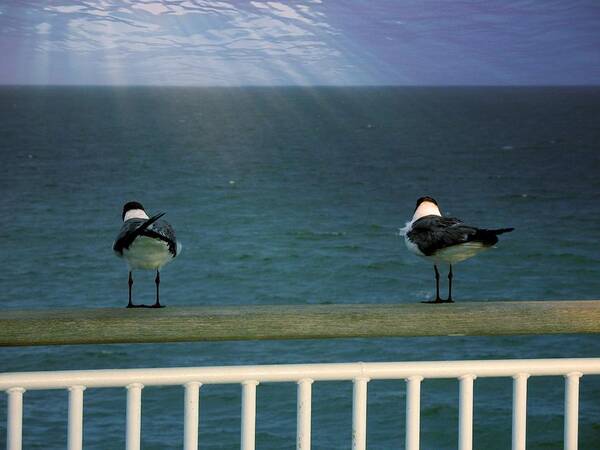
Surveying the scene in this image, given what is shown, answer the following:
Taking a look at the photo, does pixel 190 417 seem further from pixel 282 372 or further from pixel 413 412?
pixel 413 412

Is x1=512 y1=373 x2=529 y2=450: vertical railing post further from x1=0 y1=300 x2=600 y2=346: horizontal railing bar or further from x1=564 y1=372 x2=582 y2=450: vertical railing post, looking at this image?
x1=0 y1=300 x2=600 y2=346: horizontal railing bar

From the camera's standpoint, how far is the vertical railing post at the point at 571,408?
2377mm

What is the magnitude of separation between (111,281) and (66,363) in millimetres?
8923

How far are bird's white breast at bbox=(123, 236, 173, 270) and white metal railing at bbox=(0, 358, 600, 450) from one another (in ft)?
6.20

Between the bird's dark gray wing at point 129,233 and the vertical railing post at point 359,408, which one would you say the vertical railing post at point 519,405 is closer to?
the vertical railing post at point 359,408

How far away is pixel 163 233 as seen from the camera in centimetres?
428

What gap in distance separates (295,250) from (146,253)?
120 ft

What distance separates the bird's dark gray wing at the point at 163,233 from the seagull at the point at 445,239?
4.15 ft

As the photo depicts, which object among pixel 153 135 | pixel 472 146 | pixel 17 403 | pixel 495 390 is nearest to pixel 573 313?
pixel 17 403

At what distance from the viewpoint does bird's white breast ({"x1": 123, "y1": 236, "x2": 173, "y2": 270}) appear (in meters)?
4.16

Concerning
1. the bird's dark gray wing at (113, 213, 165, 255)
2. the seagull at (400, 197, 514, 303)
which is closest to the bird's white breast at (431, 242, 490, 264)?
the seagull at (400, 197, 514, 303)

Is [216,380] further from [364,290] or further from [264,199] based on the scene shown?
[264,199]

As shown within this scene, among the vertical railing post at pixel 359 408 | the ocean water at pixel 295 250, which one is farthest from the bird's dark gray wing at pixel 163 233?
Answer: the ocean water at pixel 295 250

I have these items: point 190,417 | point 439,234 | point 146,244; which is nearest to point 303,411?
point 190,417
